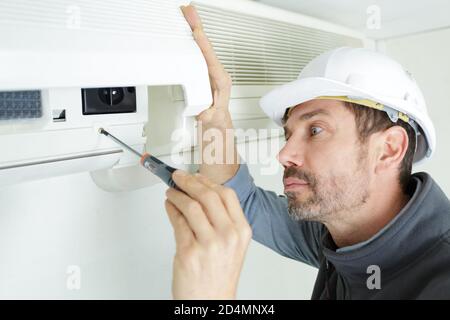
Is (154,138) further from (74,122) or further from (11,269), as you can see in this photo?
(11,269)

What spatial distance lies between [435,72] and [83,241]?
1572 millimetres

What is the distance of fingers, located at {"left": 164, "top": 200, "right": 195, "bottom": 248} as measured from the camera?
2.05 ft

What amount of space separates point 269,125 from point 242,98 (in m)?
0.17

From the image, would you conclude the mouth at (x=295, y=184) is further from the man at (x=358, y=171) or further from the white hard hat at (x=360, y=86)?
the white hard hat at (x=360, y=86)

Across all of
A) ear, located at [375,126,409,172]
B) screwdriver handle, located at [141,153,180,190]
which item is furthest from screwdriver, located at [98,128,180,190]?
ear, located at [375,126,409,172]

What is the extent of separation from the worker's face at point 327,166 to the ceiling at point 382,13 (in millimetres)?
396

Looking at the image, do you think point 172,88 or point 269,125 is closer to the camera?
point 172,88

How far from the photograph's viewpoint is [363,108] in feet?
3.06

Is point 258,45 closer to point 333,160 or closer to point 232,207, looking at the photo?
point 333,160

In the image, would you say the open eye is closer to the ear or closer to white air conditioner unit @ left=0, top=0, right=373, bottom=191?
the ear

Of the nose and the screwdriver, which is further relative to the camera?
the nose

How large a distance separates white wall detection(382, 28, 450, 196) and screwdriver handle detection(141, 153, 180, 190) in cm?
150

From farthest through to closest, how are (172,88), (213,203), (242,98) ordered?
(242,98) → (172,88) → (213,203)
